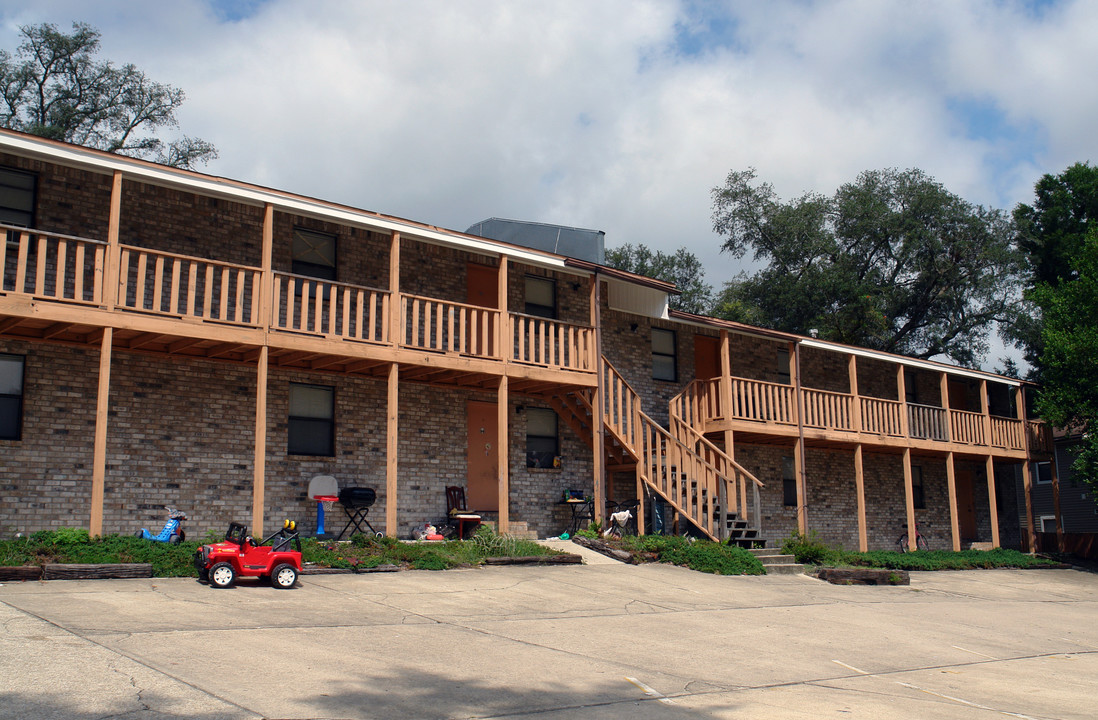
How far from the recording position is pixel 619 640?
927 centimetres

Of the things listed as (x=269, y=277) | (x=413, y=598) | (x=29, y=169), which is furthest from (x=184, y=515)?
(x=29, y=169)

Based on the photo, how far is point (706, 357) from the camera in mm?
23031

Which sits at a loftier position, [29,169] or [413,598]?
[29,169]

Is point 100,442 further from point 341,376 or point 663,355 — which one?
point 663,355

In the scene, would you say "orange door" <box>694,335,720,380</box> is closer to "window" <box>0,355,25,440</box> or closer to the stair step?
the stair step

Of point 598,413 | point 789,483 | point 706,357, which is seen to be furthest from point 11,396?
point 789,483

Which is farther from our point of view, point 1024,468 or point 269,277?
point 1024,468

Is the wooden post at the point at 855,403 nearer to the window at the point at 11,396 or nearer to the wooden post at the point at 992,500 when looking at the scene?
the wooden post at the point at 992,500

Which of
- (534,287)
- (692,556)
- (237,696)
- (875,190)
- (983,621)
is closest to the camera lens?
(237,696)

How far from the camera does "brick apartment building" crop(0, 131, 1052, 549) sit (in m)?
13.2

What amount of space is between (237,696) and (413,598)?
16.3 feet

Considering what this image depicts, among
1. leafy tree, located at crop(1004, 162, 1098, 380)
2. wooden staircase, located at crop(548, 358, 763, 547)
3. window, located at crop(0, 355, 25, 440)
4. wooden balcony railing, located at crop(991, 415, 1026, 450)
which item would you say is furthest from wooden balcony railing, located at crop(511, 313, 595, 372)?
leafy tree, located at crop(1004, 162, 1098, 380)

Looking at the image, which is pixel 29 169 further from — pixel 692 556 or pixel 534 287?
pixel 692 556

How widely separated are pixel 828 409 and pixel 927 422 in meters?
4.08
